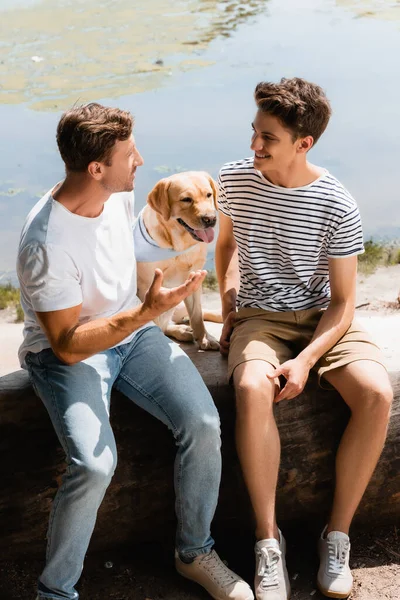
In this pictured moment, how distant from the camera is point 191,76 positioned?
28.6 ft

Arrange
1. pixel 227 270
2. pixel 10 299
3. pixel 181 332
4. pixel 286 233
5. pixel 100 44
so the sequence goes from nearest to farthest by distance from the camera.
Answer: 1. pixel 286 233
2. pixel 227 270
3. pixel 181 332
4. pixel 10 299
5. pixel 100 44

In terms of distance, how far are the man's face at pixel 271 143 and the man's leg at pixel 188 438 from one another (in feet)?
2.41

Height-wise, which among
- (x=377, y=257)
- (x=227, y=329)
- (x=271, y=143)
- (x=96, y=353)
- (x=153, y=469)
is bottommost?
(x=377, y=257)

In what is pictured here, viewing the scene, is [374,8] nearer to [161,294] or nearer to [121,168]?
[121,168]

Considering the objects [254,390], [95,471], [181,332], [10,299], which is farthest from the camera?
[10,299]

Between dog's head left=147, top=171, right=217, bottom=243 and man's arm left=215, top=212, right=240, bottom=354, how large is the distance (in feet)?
0.18

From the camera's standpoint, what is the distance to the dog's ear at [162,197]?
3.00 metres

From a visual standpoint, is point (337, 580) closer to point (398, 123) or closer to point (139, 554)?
point (139, 554)

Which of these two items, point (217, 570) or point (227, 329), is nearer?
point (217, 570)

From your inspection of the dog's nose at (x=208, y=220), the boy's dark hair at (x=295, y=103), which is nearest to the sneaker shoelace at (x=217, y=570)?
the dog's nose at (x=208, y=220)

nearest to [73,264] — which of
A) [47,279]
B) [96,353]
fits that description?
[47,279]

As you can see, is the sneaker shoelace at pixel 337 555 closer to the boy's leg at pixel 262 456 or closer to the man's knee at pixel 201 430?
the boy's leg at pixel 262 456

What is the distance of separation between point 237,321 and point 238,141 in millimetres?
5740

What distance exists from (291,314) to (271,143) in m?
0.61
